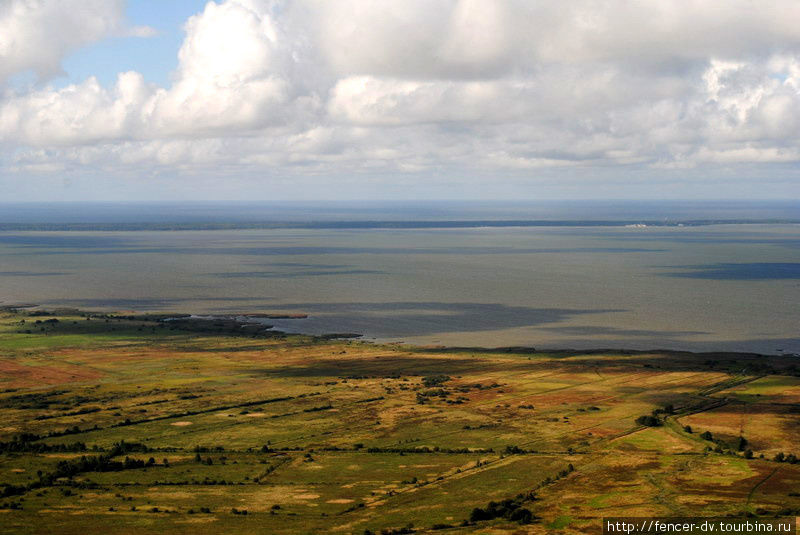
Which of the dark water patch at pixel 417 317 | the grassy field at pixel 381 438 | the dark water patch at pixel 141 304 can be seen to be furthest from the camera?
the dark water patch at pixel 141 304

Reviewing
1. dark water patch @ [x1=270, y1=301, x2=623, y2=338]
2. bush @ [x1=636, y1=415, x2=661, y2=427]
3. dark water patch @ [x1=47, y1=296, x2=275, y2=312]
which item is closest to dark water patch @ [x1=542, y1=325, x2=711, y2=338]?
dark water patch @ [x1=270, y1=301, x2=623, y2=338]

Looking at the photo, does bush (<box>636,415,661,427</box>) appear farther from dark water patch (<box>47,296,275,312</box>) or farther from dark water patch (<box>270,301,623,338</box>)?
dark water patch (<box>47,296,275,312</box>)

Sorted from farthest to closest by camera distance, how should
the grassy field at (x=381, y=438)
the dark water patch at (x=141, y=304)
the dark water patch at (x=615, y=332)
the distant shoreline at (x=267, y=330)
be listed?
1. the dark water patch at (x=141, y=304)
2. the dark water patch at (x=615, y=332)
3. the distant shoreline at (x=267, y=330)
4. the grassy field at (x=381, y=438)

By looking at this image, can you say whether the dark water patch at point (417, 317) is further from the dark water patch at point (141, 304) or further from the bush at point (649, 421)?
the bush at point (649, 421)

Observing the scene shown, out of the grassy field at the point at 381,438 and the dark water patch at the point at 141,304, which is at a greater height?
the dark water patch at the point at 141,304

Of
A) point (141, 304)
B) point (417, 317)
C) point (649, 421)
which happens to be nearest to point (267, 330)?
point (417, 317)

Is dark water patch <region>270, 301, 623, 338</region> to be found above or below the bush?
above

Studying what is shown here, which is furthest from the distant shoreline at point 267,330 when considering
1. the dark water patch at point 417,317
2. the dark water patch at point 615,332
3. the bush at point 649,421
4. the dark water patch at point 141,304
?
the bush at point 649,421

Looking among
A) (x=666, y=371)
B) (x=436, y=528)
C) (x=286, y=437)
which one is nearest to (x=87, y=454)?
(x=286, y=437)

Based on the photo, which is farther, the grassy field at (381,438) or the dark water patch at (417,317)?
the dark water patch at (417,317)
